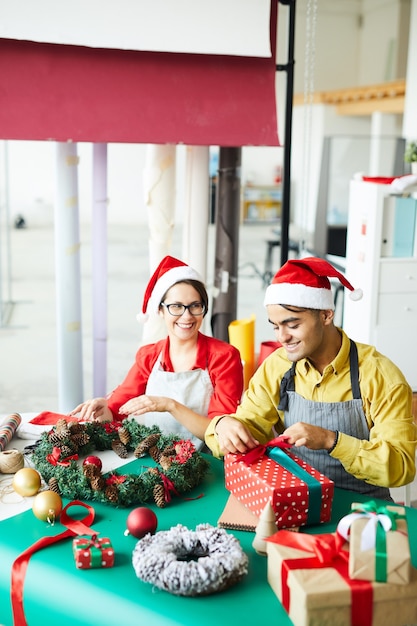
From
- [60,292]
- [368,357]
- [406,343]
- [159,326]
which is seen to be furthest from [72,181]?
[406,343]

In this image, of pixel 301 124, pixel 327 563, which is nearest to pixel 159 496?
pixel 327 563

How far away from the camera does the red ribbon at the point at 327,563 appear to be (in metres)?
1.49

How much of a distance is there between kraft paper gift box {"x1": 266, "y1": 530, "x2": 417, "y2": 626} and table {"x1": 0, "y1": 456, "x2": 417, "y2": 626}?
66mm

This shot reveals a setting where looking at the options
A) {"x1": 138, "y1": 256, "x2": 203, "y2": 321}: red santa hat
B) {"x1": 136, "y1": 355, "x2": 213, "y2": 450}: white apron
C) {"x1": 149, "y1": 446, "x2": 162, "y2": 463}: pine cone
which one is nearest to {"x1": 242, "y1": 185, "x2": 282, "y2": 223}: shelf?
{"x1": 138, "y1": 256, "x2": 203, "y2": 321}: red santa hat

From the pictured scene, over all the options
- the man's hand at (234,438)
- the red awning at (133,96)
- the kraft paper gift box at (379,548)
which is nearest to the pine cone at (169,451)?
the man's hand at (234,438)

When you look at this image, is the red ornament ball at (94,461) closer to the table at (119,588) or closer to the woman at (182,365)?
Result: the table at (119,588)

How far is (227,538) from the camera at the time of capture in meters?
1.70

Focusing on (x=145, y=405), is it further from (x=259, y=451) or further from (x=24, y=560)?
(x=24, y=560)

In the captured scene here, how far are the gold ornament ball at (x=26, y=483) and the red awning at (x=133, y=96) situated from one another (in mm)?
1878

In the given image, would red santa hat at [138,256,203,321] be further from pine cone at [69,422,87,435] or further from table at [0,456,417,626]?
table at [0,456,417,626]

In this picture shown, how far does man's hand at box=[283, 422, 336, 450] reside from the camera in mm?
2016

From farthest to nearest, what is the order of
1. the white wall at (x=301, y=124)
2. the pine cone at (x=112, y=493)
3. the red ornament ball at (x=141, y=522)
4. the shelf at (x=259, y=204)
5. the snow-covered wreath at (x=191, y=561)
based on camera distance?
the shelf at (x=259, y=204)
the white wall at (x=301, y=124)
the pine cone at (x=112, y=493)
the red ornament ball at (x=141, y=522)
the snow-covered wreath at (x=191, y=561)

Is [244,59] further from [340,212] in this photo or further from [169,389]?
[340,212]

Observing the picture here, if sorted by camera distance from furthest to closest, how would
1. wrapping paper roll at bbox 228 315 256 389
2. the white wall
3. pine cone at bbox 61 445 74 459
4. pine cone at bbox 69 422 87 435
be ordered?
the white wall < wrapping paper roll at bbox 228 315 256 389 < pine cone at bbox 69 422 87 435 < pine cone at bbox 61 445 74 459
